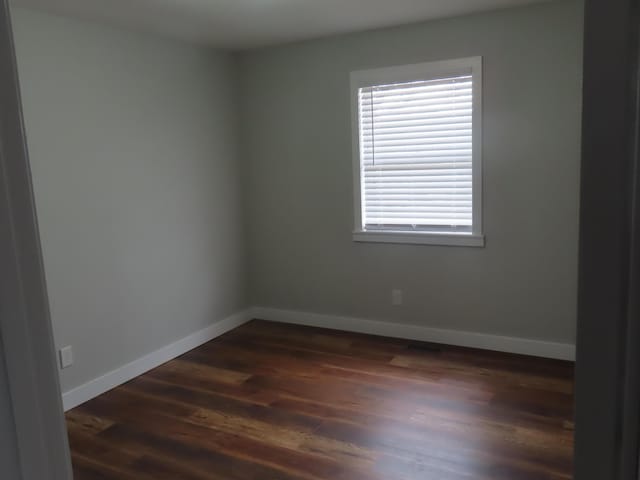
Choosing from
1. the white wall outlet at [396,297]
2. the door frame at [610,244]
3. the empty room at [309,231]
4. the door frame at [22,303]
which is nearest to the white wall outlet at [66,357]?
the empty room at [309,231]

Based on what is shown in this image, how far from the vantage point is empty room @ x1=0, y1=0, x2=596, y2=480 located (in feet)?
9.29

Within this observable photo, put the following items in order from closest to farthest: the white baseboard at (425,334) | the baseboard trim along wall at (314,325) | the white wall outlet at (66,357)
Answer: the white wall outlet at (66,357) → the baseboard trim along wall at (314,325) → the white baseboard at (425,334)

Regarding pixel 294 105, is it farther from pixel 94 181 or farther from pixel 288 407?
pixel 288 407

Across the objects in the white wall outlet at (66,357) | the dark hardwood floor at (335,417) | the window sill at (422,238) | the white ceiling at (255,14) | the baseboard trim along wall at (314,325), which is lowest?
the dark hardwood floor at (335,417)

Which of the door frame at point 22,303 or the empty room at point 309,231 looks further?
the empty room at point 309,231

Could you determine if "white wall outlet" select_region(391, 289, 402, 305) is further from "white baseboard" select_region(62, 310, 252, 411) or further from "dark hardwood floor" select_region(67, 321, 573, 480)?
"white baseboard" select_region(62, 310, 252, 411)

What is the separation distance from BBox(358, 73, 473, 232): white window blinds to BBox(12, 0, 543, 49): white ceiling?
49cm

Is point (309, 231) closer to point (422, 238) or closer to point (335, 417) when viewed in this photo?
point (422, 238)

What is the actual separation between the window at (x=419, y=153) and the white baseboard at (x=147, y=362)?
134cm

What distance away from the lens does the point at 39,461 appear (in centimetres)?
59

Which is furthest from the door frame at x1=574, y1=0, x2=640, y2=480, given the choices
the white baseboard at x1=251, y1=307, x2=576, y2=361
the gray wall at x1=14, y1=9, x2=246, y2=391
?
the white baseboard at x1=251, y1=307, x2=576, y2=361

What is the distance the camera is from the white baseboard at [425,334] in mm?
3652

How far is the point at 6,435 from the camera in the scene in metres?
0.55

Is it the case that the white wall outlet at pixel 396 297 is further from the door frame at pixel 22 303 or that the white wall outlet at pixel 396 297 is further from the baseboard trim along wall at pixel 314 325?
the door frame at pixel 22 303
